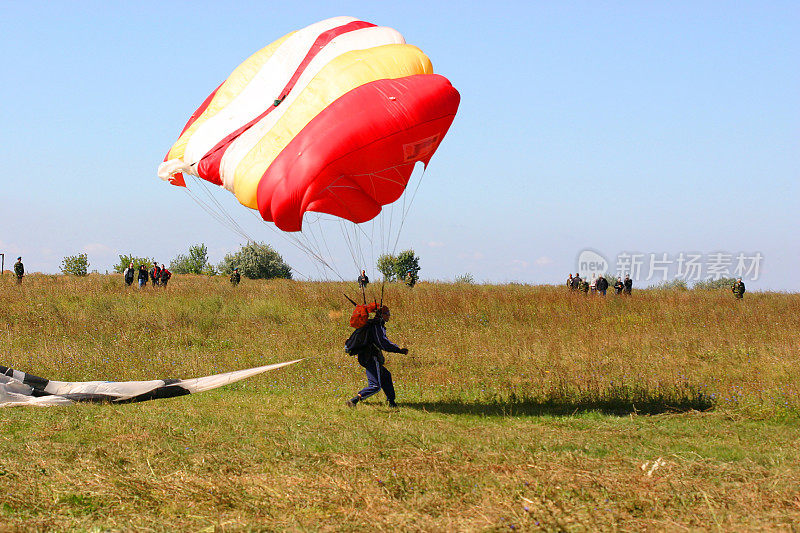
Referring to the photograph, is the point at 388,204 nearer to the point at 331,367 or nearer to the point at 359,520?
the point at 331,367

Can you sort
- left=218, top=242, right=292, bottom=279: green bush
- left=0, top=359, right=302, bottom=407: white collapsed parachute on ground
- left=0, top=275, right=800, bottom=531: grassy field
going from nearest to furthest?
left=0, top=275, right=800, bottom=531: grassy field
left=0, top=359, right=302, bottom=407: white collapsed parachute on ground
left=218, top=242, right=292, bottom=279: green bush

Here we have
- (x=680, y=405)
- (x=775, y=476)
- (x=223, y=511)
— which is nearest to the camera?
(x=223, y=511)

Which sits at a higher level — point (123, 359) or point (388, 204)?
point (388, 204)

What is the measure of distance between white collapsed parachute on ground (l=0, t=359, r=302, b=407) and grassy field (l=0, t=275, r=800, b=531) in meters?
0.44

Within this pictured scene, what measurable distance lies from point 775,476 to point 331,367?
9.54 meters

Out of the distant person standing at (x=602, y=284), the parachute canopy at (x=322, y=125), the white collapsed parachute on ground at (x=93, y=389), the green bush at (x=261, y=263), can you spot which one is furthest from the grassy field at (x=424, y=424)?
the green bush at (x=261, y=263)

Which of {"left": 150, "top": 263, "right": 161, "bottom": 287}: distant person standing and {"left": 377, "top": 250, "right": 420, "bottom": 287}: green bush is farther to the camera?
{"left": 377, "top": 250, "right": 420, "bottom": 287}: green bush

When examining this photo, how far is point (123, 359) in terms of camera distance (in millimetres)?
15336

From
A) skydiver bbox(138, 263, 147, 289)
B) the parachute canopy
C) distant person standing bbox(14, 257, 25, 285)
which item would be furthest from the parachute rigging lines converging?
distant person standing bbox(14, 257, 25, 285)

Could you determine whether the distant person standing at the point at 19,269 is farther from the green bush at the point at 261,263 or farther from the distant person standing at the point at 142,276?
the green bush at the point at 261,263

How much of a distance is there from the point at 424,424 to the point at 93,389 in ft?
19.6

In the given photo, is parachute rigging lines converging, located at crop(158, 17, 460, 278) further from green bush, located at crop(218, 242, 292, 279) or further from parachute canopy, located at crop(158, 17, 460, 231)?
green bush, located at crop(218, 242, 292, 279)

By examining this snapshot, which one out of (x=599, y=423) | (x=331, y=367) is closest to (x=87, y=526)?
(x=599, y=423)

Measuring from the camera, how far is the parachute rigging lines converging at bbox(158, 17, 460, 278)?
387 inches
